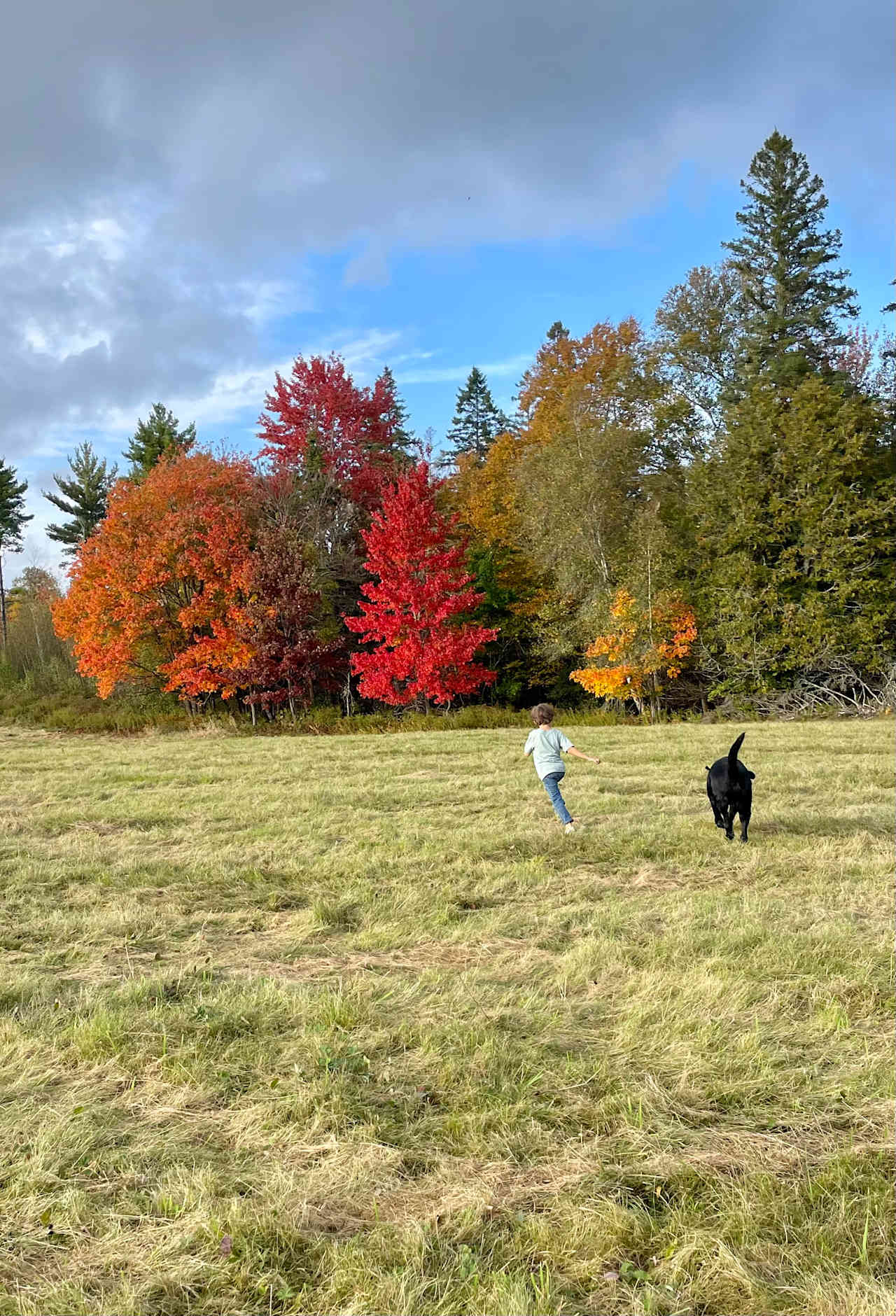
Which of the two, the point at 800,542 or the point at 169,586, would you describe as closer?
the point at 800,542

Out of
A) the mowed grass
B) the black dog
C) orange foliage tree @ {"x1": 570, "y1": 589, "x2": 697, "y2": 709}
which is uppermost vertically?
orange foliage tree @ {"x1": 570, "y1": 589, "x2": 697, "y2": 709}

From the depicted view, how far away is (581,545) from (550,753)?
15.9 meters

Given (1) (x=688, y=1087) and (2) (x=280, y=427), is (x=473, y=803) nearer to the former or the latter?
(1) (x=688, y=1087)

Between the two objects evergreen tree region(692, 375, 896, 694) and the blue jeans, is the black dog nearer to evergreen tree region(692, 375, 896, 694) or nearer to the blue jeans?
the blue jeans

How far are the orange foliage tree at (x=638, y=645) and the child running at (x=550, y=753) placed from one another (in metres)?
13.9

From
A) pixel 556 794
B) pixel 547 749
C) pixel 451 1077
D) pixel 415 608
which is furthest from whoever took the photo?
pixel 415 608

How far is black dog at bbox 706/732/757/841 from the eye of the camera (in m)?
6.95

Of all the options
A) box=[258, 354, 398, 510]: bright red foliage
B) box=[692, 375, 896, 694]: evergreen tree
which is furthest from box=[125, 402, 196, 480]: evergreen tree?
box=[692, 375, 896, 694]: evergreen tree

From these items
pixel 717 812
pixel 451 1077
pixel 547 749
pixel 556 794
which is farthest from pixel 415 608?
pixel 451 1077

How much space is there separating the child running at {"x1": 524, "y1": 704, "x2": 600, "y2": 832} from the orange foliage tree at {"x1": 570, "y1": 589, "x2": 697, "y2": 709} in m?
13.9

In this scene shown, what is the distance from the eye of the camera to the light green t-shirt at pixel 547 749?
7.73 metres

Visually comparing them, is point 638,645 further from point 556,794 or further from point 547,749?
point 556,794

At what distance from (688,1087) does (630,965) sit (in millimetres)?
1246

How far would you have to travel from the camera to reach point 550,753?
777 cm
